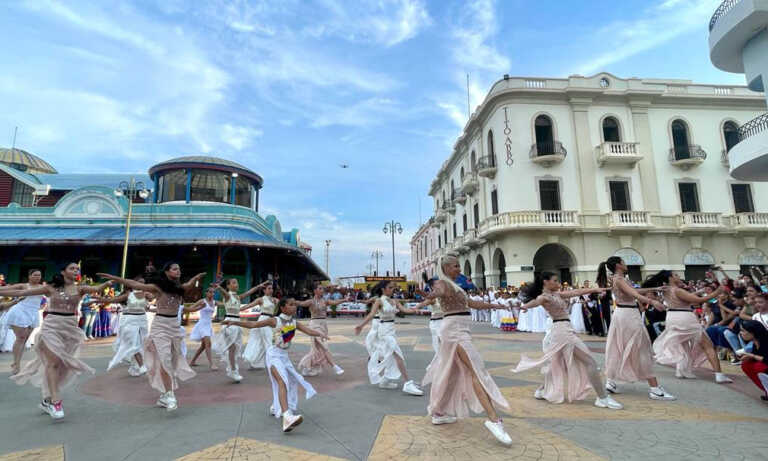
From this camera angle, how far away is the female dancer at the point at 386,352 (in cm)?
630

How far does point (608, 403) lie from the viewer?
5.11 metres

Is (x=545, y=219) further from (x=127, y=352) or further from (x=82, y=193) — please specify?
(x=82, y=193)

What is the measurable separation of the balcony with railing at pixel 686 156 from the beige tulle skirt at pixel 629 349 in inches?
967

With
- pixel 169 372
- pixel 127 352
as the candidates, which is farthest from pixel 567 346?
pixel 127 352

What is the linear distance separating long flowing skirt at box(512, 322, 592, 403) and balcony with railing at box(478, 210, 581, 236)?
18324mm

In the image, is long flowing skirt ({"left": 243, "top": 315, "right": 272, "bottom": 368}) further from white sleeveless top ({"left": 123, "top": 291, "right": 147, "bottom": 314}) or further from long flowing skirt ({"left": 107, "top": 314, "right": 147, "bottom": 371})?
white sleeveless top ({"left": 123, "top": 291, "right": 147, "bottom": 314})

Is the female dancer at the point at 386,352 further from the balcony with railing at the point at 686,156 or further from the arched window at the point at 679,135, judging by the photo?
the arched window at the point at 679,135

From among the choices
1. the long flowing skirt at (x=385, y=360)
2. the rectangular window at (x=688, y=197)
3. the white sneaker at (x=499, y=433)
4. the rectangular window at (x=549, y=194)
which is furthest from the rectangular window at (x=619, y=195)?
the white sneaker at (x=499, y=433)

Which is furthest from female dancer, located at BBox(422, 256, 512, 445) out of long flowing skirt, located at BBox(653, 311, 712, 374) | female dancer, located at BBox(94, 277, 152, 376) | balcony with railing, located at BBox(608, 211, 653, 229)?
balcony with railing, located at BBox(608, 211, 653, 229)

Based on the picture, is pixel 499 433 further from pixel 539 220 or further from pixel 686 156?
pixel 686 156

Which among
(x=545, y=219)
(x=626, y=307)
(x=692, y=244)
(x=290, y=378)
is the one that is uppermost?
(x=545, y=219)

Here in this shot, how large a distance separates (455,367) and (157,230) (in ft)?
70.5

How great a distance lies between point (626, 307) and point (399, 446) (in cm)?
426

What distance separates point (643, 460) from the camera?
11.3 feet
